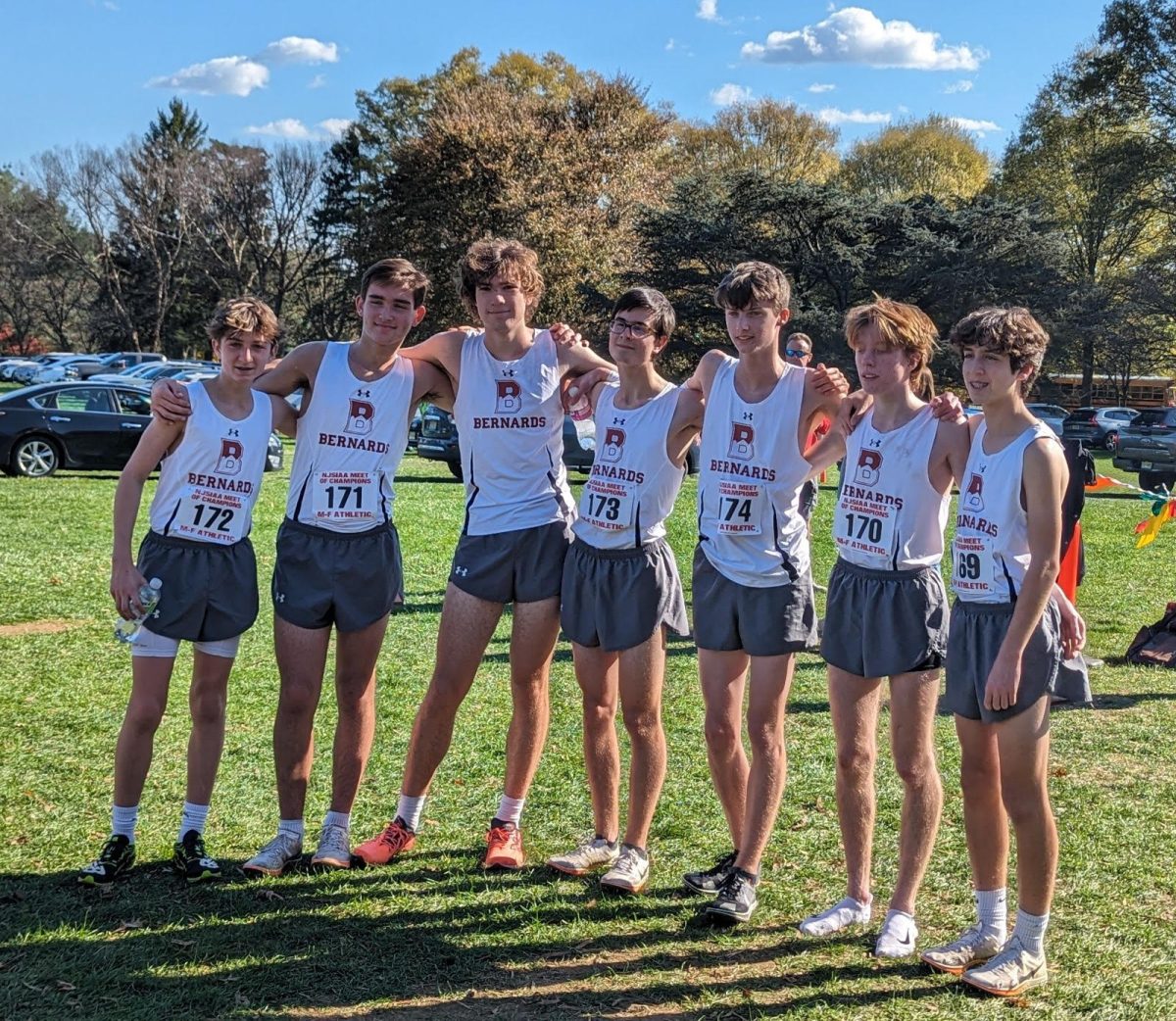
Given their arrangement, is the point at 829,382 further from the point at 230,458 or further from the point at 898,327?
the point at 230,458

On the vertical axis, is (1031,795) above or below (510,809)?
above

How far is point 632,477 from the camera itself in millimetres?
4195

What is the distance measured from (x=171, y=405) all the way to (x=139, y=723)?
1.13m

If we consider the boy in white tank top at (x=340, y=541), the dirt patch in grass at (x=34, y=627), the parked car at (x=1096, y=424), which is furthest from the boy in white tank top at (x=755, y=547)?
the parked car at (x=1096, y=424)

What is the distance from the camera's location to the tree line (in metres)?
36.5

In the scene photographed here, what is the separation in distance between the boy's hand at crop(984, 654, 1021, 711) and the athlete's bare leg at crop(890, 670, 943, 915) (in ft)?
0.93

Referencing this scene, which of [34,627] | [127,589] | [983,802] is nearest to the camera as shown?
[983,802]

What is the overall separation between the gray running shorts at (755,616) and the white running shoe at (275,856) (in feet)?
5.56

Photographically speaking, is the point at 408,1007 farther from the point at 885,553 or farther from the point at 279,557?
the point at 885,553

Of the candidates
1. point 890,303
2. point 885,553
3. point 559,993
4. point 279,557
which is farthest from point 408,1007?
point 890,303

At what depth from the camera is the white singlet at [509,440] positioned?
435 cm

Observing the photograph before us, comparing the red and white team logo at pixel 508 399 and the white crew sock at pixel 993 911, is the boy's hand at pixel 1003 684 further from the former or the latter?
the red and white team logo at pixel 508 399

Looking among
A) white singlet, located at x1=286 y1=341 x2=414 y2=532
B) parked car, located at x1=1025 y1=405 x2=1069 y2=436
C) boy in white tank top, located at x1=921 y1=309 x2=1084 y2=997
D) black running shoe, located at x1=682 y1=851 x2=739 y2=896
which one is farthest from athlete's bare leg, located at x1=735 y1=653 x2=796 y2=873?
parked car, located at x1=1025 y1=405 x2=1069 y2=436

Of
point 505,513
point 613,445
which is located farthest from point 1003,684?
point 505,513
